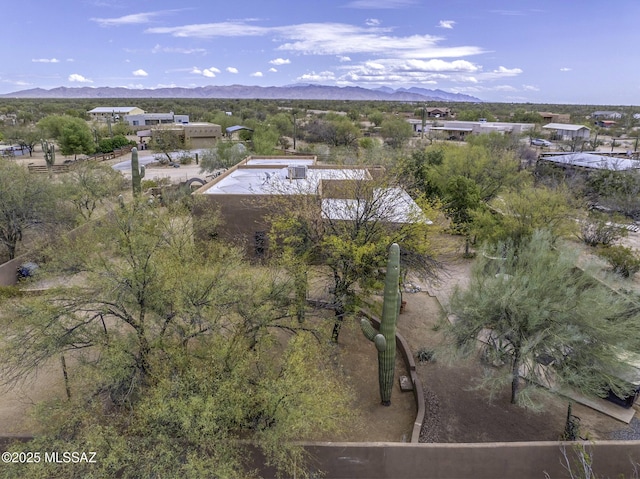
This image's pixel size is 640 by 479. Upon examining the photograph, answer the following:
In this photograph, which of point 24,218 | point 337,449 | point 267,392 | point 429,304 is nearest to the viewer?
point 267,392

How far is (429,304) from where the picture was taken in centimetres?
1733

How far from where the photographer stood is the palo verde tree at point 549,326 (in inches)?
391

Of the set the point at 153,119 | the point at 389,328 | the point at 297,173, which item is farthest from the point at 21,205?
the point at 153,119

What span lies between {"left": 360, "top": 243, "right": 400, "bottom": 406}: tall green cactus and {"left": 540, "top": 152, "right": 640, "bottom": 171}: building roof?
27597 mm

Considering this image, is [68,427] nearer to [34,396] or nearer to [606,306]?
[34,396]

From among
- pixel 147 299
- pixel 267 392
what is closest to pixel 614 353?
pixel 267 392

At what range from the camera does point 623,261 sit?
684 inches

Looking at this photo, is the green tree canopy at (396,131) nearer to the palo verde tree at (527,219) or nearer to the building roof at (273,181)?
the building roof at (273,181)

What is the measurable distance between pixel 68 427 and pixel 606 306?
40.4 feet

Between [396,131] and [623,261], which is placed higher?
[396,131]

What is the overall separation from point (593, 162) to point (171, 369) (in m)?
36.2

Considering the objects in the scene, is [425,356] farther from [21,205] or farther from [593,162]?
[593,162]

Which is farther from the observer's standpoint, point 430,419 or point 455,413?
point 455,413

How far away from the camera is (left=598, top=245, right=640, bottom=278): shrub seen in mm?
17188
